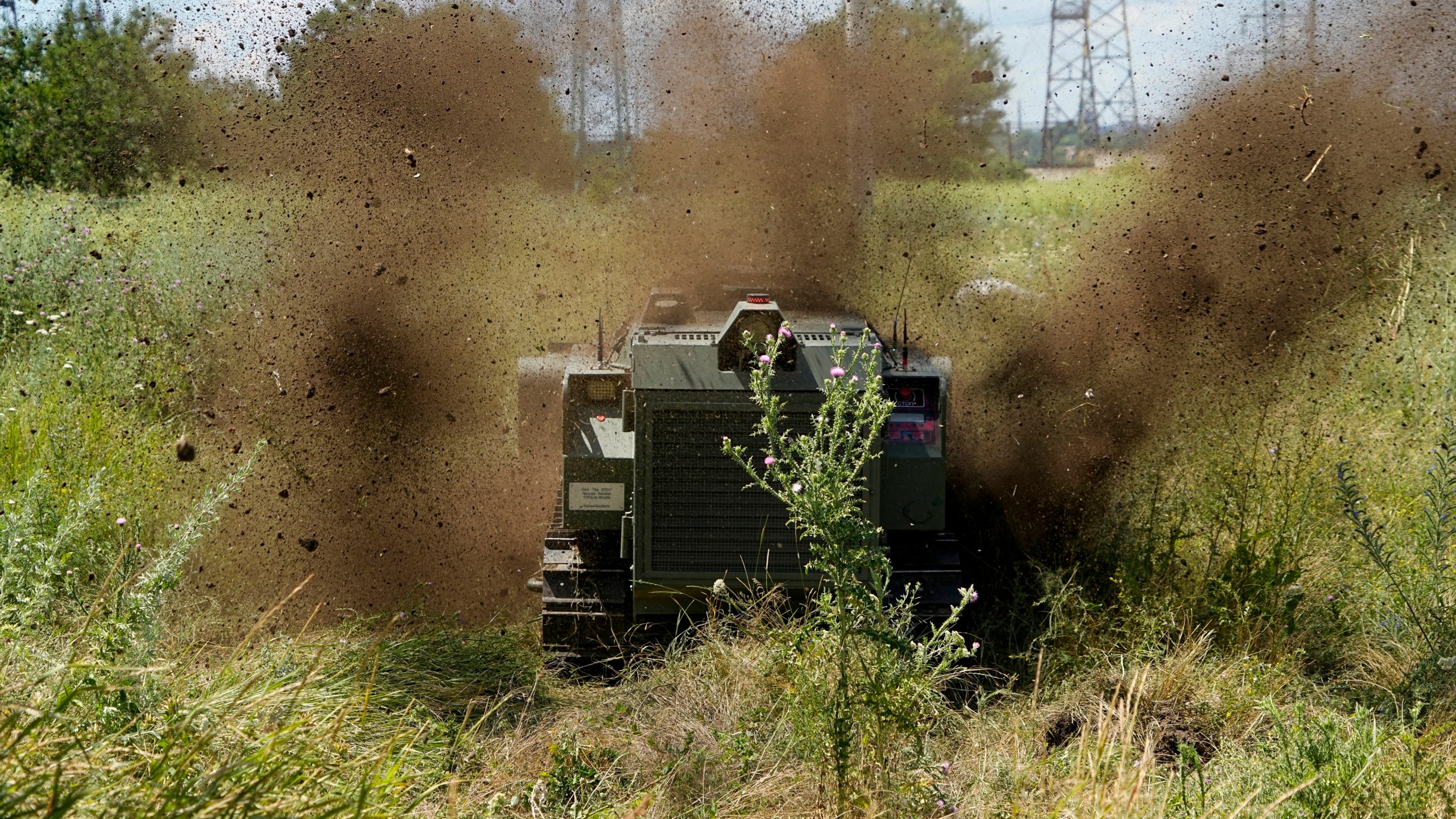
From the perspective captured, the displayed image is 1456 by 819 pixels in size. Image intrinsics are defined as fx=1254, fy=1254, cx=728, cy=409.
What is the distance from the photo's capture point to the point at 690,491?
233 inches

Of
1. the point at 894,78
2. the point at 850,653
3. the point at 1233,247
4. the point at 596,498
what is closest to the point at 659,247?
the point at 894,78

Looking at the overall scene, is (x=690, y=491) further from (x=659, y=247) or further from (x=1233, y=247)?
(x=1233, y=247)

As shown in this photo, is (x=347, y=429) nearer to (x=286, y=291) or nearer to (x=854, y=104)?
(x=286, y=291)

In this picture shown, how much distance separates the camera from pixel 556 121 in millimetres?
8953

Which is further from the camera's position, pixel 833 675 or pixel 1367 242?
pixel 1367 242

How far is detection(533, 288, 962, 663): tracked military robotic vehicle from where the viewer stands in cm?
582

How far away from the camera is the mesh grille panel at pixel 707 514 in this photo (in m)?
5.89

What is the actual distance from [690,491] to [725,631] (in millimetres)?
677

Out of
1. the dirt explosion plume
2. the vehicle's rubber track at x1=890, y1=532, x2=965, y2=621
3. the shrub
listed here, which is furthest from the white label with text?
the shrub

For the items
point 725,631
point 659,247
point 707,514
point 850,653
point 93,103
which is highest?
point 93,103

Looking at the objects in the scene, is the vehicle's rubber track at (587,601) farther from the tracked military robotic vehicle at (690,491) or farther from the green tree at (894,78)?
the green tree at (894,78)

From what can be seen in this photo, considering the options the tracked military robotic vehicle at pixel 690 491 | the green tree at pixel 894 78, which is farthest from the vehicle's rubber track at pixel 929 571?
the green tree at pixel 894 78

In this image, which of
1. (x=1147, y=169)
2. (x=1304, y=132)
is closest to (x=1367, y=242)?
(x=1304, y=132)

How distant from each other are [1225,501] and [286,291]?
6.04 metres
